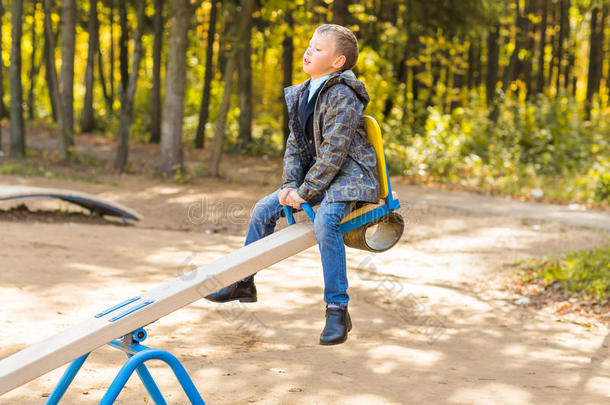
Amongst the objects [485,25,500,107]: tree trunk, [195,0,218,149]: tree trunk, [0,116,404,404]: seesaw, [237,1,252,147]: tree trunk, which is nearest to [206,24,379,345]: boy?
[0,116,404,404]: seesaw

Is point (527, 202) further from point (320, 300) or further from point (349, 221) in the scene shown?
point (349, 221)

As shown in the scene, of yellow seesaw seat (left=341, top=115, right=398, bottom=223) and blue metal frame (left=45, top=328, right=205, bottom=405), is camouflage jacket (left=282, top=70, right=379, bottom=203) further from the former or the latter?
blue metal frame (left=45, top=328, right=205, bottom=405)

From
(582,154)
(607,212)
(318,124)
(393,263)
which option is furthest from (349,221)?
(582,154)

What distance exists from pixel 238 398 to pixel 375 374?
44.4 inches

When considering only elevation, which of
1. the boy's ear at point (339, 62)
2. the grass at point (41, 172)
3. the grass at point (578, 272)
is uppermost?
the boy's ear at point (339, 62)

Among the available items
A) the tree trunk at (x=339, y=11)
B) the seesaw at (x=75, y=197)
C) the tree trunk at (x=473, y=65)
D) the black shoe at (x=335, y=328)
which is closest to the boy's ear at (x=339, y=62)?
the black shoe at (x=335, y=328)

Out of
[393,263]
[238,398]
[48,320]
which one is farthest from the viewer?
[393,263]

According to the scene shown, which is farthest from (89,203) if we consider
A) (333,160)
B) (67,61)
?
(67,61)

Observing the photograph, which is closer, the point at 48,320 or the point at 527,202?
the point at 48,320

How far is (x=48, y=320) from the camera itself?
5641 millimetres

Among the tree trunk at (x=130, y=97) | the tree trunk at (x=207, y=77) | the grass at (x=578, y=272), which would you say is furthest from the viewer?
the tree trunk at (x=207, y=77)

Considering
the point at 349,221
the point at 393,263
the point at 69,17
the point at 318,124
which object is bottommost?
the point at 393,263

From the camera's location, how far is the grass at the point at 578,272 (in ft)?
25.3

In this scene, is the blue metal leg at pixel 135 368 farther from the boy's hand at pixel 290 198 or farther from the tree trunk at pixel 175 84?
the tree trunk at pixel 175 84
